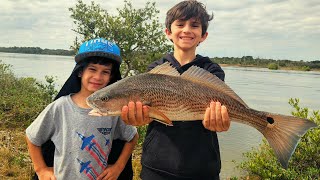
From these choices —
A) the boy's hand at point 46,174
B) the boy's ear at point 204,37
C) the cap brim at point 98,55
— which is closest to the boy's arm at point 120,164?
the boy's hand at point 46,174

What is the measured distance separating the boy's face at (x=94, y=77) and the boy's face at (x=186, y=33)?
2.31 feet

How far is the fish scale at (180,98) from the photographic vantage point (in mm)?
2748

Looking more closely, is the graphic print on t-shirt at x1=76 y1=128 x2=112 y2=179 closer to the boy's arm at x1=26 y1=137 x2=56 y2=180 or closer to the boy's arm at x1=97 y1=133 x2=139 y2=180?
the boy's arm at x1=97 y1=133 x2=139 y2=180

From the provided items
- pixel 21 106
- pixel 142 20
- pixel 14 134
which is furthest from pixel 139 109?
pixel 21 106

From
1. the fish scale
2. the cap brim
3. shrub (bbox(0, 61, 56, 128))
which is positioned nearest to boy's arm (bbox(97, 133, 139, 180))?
the fish scale

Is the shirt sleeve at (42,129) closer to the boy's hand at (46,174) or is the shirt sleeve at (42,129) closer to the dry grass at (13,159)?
the boy's hand at (46,174)

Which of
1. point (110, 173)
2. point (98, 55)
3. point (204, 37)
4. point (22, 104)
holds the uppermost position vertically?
point (204, 37)

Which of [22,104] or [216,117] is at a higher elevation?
[216,117]

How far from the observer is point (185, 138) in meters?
2.86

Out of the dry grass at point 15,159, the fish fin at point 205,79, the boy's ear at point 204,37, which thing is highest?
the boy's ear at point 204,37

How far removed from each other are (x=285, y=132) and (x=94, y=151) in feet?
5.46

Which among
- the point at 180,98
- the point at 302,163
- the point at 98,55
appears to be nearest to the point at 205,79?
the point at 180,98

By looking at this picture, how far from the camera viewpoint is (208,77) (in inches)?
111

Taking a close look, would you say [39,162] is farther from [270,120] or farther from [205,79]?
[270,120]
